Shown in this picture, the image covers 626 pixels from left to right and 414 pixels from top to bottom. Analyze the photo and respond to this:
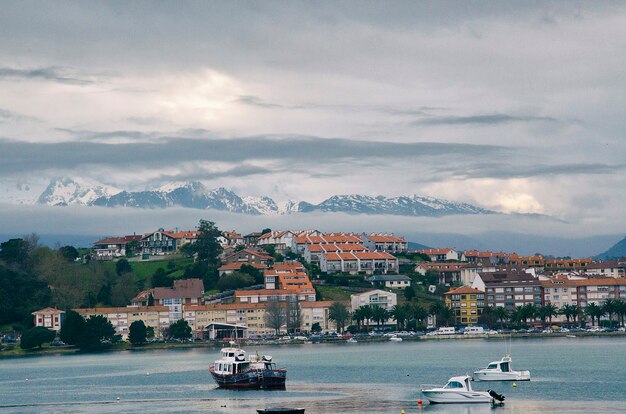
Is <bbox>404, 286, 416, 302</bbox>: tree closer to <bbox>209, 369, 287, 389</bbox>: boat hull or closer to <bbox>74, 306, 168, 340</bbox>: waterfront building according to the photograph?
<bbox>74, 306, 168, 340</bbox>: waterfront building

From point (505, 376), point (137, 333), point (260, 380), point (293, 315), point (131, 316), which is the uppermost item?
point (131, 316)

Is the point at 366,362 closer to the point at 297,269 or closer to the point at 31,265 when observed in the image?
the point at 297,269

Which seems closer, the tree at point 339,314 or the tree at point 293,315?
the tree at point 339,314

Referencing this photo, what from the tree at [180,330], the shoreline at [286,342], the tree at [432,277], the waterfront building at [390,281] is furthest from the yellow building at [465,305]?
the tree at [180,330]

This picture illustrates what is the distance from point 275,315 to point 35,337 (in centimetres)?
3413

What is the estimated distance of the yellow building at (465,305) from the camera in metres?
171

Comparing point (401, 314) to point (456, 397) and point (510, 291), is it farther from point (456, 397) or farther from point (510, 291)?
point (456, 397)

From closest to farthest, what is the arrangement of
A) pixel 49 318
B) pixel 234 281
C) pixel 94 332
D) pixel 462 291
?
pixel 94 332, pixel 49 318, pixel 462 291, pixel 234 281

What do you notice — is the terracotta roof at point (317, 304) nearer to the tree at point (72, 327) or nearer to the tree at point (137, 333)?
the tree at point (137, 333)

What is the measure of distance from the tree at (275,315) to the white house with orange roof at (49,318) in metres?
28.0

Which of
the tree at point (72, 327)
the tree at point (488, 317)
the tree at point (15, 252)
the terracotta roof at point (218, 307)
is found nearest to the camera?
the tree at point (72, 327)

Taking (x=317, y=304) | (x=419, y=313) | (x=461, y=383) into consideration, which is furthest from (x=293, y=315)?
(x=461, y=383)

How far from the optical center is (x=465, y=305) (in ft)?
563

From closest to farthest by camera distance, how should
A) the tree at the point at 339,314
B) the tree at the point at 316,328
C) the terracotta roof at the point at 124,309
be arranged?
the terracotta roof at the point at 124,309, the tree at the point at 339,314, the tree at the point at 316,328
